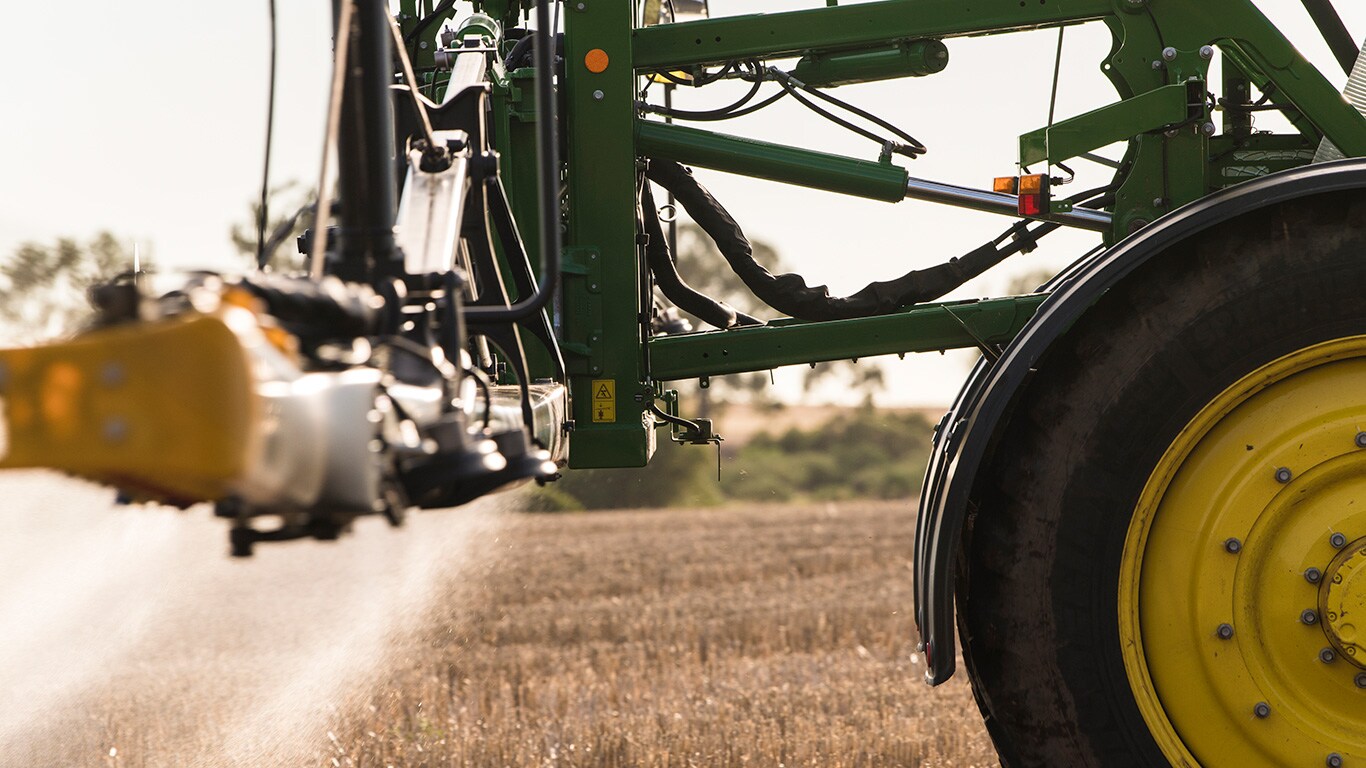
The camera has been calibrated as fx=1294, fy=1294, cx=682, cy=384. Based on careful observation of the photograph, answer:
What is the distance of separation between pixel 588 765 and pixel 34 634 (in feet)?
17.0

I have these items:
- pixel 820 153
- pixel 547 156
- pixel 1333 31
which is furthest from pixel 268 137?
pixel 1333 31

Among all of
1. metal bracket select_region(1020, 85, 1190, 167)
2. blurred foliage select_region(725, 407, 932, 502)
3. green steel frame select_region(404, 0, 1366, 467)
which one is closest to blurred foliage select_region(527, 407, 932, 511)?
blurred foliage select_region(725, 407, 932, 502)

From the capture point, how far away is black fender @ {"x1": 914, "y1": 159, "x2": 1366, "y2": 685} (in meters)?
2.91

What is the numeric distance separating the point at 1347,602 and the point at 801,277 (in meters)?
1.95

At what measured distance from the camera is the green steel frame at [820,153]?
11.8 ft

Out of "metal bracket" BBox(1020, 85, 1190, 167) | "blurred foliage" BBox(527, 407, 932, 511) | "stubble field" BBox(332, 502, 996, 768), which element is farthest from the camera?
"blurred foliage" BBox(527, 407, 932, 511)

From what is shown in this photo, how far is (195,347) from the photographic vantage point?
1.74 meters

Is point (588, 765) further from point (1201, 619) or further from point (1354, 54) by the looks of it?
point (1354, 54)

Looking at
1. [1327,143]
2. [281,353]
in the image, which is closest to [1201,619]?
[1327,143]

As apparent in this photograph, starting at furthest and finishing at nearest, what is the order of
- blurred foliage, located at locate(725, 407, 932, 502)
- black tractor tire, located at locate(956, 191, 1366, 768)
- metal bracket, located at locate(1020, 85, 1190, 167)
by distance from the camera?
blurred foliage, located at locate(725, 407, 932, 502) → metal bracket, located at locate(1020, 85, 1190, 167) → black tractor tire, located at locate(956, 191, 1366, 768)

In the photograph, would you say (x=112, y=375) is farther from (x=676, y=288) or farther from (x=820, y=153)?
(x=676, y=288)

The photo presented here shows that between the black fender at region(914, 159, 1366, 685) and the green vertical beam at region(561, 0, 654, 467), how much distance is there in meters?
1.09

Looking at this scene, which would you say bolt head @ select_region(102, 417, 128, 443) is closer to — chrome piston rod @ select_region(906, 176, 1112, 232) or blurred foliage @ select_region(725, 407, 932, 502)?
chrome piston rod @ select_region(906, 176, 1112, 232)

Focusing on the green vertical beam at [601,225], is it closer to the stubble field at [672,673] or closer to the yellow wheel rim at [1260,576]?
the yellow wheel rim at [1260,576]
